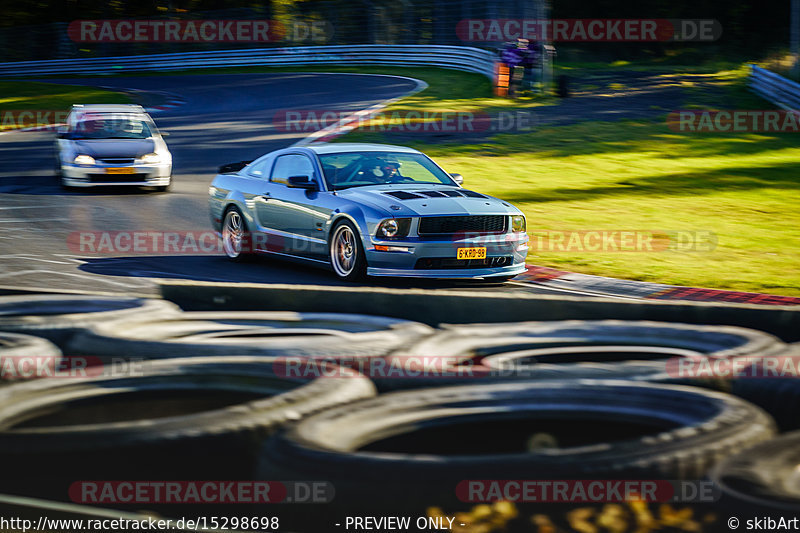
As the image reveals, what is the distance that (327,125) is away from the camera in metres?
28.1

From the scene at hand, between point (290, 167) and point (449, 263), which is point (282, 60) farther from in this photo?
point (449, 263)

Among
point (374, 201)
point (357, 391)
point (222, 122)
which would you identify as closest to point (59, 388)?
point (357, 391)

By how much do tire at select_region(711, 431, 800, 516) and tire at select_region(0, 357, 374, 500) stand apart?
1868 mm

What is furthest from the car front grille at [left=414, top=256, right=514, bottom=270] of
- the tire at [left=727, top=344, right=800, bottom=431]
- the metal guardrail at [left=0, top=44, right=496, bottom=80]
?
the metal guardrail at [left=0, top=44, right=496, bottom=80]

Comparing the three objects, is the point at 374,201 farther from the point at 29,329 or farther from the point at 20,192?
the point at 20,192

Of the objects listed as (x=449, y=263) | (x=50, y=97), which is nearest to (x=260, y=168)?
(x=449, y=263)

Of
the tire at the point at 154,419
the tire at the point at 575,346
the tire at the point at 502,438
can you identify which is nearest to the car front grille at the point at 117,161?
the tire at the point at 575,346

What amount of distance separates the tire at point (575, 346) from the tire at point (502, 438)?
0.62 metres

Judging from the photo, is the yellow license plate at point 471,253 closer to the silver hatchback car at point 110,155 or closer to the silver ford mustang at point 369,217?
the silver ford mustang at point 369,217

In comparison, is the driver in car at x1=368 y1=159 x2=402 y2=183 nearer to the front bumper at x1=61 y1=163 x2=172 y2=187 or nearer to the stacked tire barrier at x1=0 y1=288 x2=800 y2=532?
the stacked tire barrier at x1=0 y1=288 x2=800 y2=532

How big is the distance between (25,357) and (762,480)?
4.16 m

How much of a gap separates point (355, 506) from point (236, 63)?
1930 inches

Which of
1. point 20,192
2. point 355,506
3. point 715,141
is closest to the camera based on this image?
point 355,506

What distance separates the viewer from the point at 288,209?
11805 millimetres
